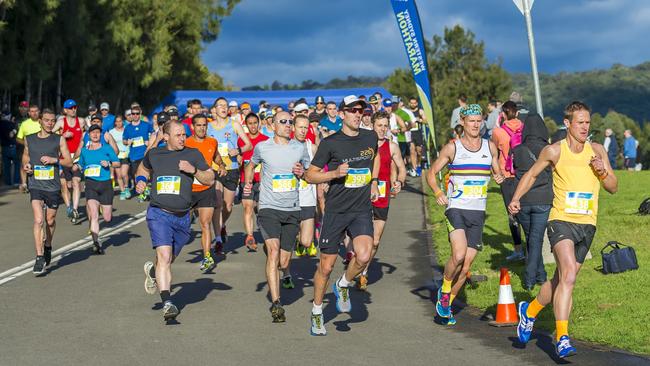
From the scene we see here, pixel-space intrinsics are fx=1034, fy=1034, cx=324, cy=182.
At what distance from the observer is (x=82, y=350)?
872 cm

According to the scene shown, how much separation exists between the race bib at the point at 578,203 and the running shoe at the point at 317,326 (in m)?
2.47

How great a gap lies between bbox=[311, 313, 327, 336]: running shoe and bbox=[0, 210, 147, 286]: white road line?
16.4 ft

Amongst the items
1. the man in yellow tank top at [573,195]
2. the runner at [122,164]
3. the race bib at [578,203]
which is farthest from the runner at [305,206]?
the runner at [122,164]

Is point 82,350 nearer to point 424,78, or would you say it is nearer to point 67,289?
point 67,289

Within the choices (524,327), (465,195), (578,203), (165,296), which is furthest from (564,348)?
(165,296)

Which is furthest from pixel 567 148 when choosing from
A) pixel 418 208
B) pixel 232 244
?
pixel 418 208

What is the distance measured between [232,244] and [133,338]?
7312 millimetres

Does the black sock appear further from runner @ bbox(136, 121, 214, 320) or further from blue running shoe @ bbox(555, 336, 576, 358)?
blue running shoe @ bbox(555, 336, 576, 358)

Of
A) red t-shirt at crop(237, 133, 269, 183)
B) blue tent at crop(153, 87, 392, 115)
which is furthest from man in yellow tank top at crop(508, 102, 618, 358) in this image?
blue tent at crop(153, 87, 392, 115)

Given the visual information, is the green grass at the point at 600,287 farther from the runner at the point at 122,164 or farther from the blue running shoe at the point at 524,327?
the runner at the point at 122,164

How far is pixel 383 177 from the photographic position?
42.5ft

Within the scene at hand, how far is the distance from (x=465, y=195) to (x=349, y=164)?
3.82 ft

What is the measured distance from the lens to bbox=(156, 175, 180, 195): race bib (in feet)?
34.6

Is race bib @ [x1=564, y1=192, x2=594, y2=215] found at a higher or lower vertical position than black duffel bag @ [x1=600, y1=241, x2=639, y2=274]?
higher
